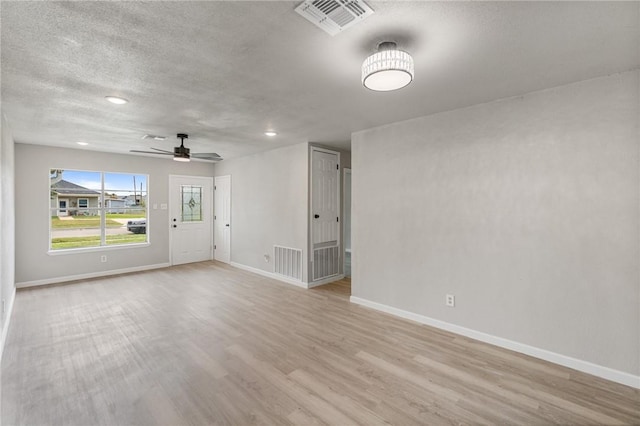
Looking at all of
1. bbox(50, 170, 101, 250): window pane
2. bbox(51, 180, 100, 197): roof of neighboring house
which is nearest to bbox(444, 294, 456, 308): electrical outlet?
bbox(50, 170, 101, 250): window pane

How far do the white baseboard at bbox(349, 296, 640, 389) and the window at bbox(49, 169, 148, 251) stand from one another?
18.9ft

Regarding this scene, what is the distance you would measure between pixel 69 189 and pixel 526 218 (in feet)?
24.3

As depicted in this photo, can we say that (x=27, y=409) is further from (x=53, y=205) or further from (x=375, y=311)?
(x=53, y=205)

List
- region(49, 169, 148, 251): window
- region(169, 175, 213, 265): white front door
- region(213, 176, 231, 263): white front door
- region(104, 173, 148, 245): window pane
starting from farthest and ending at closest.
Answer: region(213, 176, 231, 263): white front door
region(169, 175, 213, 265): white front door
region(104, 173, 148, 245): window pane
region(49, 169, 148, 251): window

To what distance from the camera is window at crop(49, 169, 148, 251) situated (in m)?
5.49

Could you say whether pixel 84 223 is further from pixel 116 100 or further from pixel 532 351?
pixel 532 351

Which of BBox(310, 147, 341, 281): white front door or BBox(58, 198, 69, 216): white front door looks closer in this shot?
BBox(310, 147, 341, 281): white front door

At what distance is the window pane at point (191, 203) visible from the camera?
22.9 ft

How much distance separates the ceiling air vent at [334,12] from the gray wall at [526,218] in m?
2.09

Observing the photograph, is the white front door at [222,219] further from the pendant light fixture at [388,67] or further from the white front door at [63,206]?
the pendant light fixture at [388,67]

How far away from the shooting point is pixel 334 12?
1.57m

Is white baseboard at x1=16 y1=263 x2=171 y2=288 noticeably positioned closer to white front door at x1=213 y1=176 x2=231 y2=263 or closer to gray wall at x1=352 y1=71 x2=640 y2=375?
white front door at x1=213 y1=176 x2=231 y2=263

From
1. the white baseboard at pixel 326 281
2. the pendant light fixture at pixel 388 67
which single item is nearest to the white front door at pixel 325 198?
the white baseboard at pixel 326 281

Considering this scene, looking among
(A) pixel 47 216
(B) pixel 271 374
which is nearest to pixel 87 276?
(A) pixel 47 216
